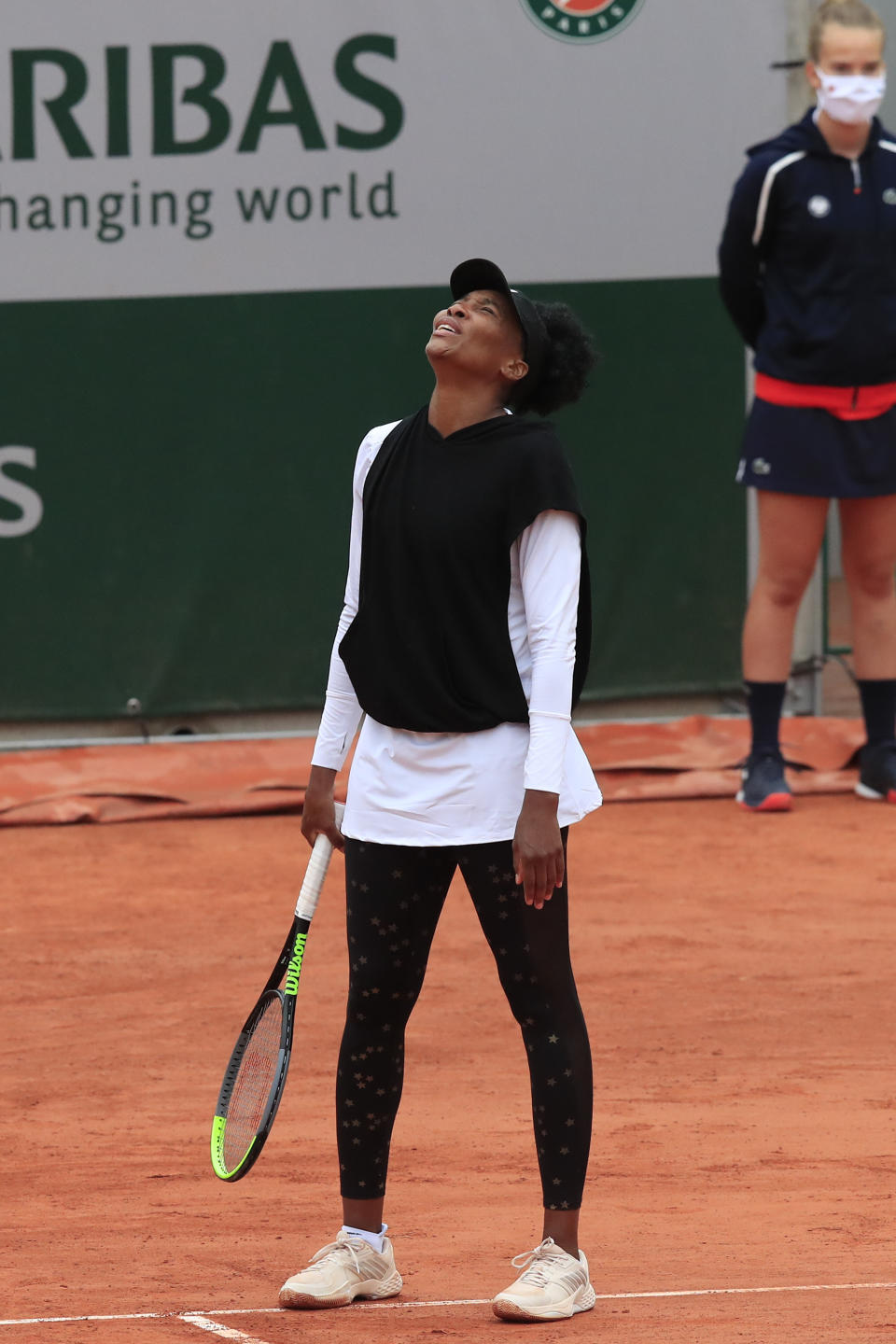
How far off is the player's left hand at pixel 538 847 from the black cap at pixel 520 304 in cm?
75

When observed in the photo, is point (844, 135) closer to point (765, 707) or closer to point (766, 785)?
point (765, 707)

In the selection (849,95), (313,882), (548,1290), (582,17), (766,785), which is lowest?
(766,785)

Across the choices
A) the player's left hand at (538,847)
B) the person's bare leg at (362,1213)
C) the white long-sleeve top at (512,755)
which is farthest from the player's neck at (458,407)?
the person's bare leg at (362,1213)

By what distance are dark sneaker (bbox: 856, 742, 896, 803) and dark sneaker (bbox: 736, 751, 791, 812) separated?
0.34 meters

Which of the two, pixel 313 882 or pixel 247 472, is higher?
pixel 247 472

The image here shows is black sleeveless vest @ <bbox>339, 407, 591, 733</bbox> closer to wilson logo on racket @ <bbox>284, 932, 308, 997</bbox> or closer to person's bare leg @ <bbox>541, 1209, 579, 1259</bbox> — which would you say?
wilson logo on racket @ <bbox>284, 932, 308, 997</bbox>

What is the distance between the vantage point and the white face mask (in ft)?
24.5

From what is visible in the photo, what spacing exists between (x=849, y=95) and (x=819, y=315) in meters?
0.74

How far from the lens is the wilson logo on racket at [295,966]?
3.85 m

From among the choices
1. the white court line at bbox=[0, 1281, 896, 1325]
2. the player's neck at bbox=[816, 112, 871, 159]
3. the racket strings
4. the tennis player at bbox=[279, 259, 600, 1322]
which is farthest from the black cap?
the player's neck at bbox=[816, 112, 871, 159]

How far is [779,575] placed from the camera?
7852mm

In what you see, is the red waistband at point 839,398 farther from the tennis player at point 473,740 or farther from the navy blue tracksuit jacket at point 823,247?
the tennis player at point 473,740

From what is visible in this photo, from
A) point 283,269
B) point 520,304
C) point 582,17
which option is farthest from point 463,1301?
point 582,17

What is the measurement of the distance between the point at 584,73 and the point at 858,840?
328 cm
